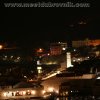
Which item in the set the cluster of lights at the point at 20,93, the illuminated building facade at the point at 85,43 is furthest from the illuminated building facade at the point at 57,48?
the cluster of lights at the point at 20,93

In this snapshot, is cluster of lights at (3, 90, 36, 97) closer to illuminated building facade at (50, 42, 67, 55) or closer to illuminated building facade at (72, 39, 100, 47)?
illuminated building facade at (50, 42, 67, 55)

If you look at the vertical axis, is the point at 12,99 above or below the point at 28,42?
below

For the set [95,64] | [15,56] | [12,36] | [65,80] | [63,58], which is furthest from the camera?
[12,36]

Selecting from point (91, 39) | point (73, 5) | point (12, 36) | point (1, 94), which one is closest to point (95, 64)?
point (73, 5)

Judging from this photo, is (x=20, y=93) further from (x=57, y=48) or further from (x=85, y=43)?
(x=85, y=43)

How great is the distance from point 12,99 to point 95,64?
6.84m

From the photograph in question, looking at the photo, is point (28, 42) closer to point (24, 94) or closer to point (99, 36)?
point (99, 36)

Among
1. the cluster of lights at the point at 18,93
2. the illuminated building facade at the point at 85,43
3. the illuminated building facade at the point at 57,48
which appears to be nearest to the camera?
the cluster of lights at the point at 18,93

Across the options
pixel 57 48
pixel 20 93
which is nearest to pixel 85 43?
pixel 57 48

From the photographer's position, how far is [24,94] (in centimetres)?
1057

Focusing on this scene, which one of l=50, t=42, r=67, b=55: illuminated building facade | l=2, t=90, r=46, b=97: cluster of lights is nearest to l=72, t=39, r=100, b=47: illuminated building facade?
l=50, t=42, r=67, b=55: illuminated building facade

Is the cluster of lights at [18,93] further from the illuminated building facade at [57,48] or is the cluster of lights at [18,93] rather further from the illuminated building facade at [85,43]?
the illuminated building facade at [85,43]

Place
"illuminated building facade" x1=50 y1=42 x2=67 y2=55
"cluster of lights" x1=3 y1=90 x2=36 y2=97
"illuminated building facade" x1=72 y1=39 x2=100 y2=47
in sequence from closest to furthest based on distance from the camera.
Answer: "cluster of lights" x1=3 y1=90 x2=36 y2=97 → "illuminated building facade" x1=50 y1=42 x2=67 y2=55 → "illuminated building facade" x1=72 y1=39 x2=100 y2=47

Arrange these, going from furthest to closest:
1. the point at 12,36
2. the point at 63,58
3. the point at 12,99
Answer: the point at 12,36, the point at 63,58, the point at 12,99
